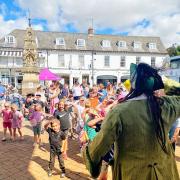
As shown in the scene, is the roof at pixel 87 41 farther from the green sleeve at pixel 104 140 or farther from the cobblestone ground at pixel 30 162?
the green sleeve at pixel 104 140

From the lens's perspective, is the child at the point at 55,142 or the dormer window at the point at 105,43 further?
the dormer window at the point at 105,43

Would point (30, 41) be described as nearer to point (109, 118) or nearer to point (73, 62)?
point (109, 118)

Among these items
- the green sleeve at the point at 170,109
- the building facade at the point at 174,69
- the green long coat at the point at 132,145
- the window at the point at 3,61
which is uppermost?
the window at the point at 3,61

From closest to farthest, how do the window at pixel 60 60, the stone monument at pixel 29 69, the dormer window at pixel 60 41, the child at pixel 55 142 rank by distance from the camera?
1. the child at pixel 55 142
2. the stone monument at pixel 29 69
3. the window at pixel 60 60
4. the dormer window at pixel 60 41

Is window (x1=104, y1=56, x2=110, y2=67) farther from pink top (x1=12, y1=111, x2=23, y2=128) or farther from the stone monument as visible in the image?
pink top (x1=12, y1=111, x2=23, y2=128)

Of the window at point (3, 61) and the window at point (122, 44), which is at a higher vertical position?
the window at point (122, 44)

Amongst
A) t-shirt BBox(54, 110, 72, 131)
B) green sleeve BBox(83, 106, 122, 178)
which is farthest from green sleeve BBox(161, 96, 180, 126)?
t-shirt BBox(54, 110, 72, 131)

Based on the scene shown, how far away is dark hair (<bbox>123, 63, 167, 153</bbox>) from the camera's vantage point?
1.61 m

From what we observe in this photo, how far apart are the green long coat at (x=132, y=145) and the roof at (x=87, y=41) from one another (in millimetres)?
33557

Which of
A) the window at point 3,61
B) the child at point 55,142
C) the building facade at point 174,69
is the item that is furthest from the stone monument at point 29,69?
the window at point 3,61

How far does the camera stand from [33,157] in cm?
638

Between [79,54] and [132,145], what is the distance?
34.6 m

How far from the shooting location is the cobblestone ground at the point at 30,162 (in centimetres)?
522

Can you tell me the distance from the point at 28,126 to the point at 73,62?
25452 millimetres
